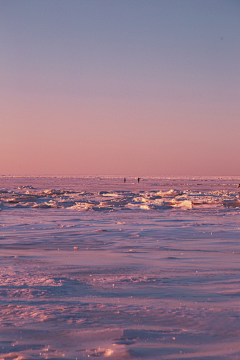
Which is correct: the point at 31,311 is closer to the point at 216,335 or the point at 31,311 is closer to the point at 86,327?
the point at 86,327

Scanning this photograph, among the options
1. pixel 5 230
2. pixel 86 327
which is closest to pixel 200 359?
pixel 86 327

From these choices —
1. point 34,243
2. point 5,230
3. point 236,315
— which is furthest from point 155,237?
point 236,315

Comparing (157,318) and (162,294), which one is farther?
(162,294)

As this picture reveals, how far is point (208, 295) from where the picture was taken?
3.92 meters

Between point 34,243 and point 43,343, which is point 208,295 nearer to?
point 43,343

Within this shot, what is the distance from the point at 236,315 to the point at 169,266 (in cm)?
207

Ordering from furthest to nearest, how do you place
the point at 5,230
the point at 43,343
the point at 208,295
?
the point at 5,230, the point at 208,295, the point at 43,343

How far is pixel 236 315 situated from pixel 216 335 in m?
0.50

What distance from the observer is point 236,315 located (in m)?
3.29

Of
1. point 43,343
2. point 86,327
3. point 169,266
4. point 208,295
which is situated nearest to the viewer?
point 43,343

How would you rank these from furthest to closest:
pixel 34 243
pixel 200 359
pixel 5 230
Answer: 1. pixel 5 230
2. pixel 34 243
3. pixel 200 359

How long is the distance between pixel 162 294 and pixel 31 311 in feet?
4.63

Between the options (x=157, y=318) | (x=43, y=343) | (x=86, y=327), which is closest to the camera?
(x=43, y=343)

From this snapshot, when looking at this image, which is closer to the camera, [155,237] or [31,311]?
[31,311]
